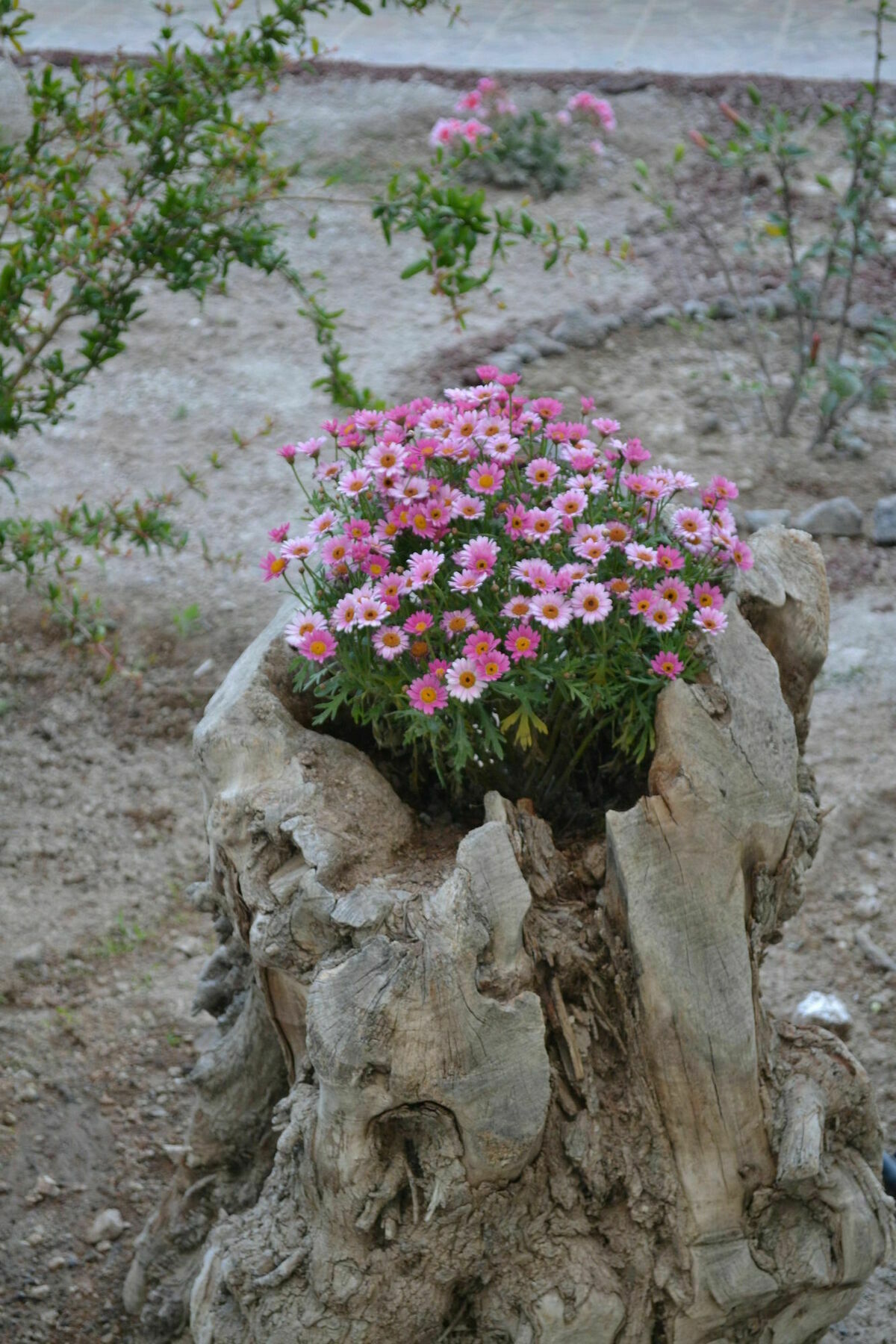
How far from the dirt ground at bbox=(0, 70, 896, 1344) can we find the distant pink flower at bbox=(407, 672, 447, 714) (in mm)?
1273

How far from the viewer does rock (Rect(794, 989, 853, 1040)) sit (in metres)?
3.56

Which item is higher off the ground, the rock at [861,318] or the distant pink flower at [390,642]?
the distant pink flower at [390,642]

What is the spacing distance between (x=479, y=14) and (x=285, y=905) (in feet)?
35.0

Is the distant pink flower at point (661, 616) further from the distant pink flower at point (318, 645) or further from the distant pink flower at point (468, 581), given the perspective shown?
the distant pink flower at point (318, 645)

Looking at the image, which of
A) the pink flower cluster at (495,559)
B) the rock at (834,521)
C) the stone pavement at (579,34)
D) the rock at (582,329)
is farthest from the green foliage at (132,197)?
the stone pavement at (579,34)

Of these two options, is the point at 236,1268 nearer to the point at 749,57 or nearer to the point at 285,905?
the point at 285,905

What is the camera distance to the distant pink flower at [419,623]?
2254mm

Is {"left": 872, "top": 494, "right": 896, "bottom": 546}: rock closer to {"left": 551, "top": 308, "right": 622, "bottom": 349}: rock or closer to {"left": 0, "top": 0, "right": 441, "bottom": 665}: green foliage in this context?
{"left": 551, "top": 308, "right": 622, "bottom": 349}: rock

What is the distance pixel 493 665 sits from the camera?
86.4 inches

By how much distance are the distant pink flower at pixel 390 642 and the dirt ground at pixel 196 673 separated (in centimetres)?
131

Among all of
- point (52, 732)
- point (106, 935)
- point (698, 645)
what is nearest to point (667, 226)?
point (52, 732)

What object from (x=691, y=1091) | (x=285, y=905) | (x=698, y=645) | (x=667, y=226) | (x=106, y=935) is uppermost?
(x=698, y=645)

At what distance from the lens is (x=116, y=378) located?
7.05 m

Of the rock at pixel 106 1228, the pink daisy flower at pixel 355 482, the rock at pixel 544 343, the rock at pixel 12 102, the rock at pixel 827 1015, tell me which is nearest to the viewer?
the pink daisy flower at pixel 355 482
